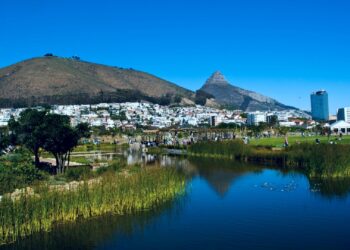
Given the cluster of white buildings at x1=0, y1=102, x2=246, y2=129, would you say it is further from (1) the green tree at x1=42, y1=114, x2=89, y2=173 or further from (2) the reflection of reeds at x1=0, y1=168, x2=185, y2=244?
(2) the reflection of reeds at x1=0, y1=168, x2=185, y2=244

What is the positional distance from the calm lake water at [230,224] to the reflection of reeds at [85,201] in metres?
0.48

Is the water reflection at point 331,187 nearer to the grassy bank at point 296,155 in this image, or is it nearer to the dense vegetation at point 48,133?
the grassy bank at point 296,155

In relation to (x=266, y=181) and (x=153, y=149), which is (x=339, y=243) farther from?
(x=153, y=149)

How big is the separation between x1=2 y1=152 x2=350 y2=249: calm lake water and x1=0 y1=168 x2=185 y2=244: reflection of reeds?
Result: 0.48 m

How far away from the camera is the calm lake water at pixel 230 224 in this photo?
51.4 ft

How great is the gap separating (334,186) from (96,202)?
45.5 feet

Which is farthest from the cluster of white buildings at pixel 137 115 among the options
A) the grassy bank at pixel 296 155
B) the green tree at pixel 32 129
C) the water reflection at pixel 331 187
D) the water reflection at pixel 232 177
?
the water reflection at pixel 331 187

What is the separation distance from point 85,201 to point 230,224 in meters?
5.86

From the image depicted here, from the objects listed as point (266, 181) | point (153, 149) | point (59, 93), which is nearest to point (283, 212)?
point (266, 181)

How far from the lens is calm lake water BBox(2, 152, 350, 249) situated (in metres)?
15.7

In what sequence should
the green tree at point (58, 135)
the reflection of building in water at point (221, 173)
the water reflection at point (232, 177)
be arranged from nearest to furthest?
the water reflection at point (232, 177)
the reflection of building in water at point (221, 173)
the green tree at point (58, 135)

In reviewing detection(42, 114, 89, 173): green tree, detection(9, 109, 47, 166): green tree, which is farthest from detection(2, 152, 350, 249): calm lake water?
detection(9, 109, 47, 166): green tree

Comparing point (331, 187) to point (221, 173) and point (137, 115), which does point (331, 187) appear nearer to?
point (221, 173)

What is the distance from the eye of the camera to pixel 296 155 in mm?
36062
